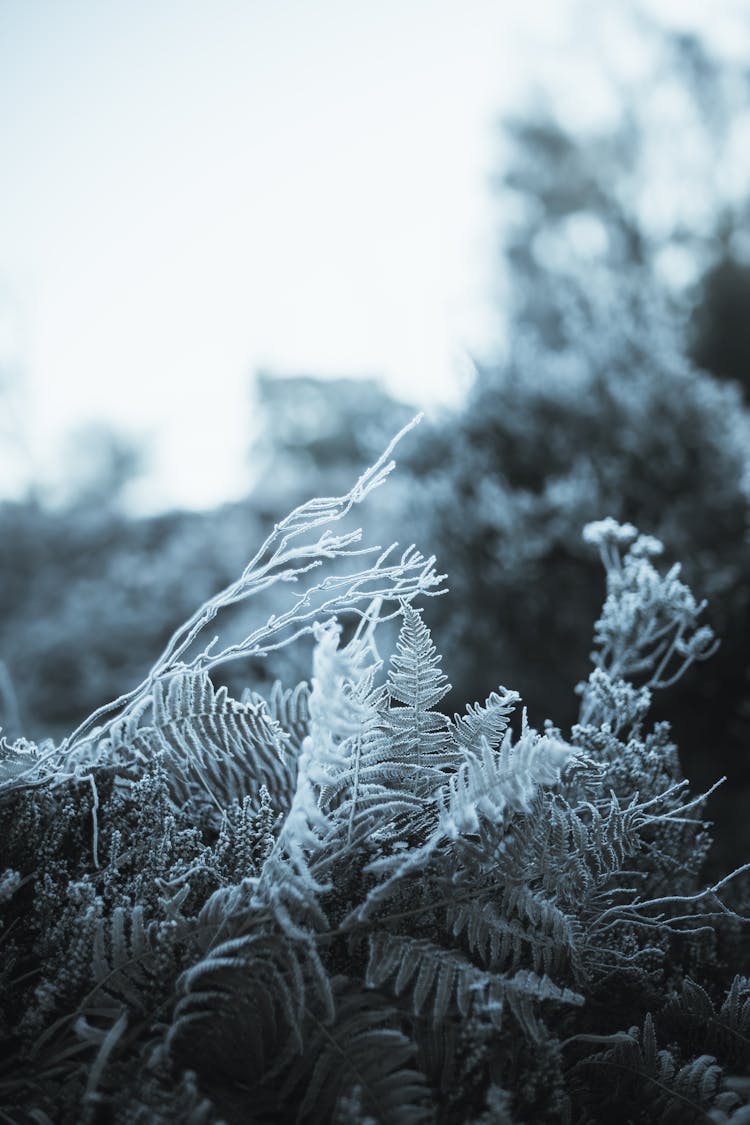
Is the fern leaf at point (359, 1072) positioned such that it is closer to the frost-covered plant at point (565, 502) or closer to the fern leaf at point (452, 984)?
the fern leaf at point (452, 984)

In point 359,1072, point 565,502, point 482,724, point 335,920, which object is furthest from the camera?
point 565,502

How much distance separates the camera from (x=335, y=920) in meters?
1.18

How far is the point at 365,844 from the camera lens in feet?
3.85

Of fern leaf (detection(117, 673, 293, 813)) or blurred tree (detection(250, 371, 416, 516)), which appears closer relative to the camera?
fern leaf (detection(117, 673, 293, 813))

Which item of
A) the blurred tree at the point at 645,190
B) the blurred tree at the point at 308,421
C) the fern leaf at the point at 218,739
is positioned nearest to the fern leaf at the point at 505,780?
the fern leaf at the point at 218,739

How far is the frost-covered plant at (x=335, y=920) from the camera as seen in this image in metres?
1.00

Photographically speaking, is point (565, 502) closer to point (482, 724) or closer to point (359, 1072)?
point (482, 724)

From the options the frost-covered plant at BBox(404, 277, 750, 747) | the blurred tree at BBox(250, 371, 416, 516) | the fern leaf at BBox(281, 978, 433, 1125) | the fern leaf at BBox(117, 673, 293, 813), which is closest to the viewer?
the fern leaf at BBox(281, 978, 433, 1125)

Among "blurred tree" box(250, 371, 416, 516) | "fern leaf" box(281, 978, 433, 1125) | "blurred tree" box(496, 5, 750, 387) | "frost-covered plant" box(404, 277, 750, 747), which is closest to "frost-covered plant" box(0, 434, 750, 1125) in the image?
"fern leaf" box(281, 978, 433, 1125)

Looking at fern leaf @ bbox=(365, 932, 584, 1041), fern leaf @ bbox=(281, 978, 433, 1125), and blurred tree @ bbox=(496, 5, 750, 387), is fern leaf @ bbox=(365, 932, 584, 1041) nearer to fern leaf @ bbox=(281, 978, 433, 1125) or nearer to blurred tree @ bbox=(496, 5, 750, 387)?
fern leaf @ bbox=(281, 978, 433, 1125)

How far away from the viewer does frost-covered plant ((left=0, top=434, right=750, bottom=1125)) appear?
3.27 feet

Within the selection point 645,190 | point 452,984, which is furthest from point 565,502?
point 645,190

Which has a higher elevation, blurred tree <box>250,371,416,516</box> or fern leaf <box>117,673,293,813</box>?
blurred tree <box>250,371,416,516</box>

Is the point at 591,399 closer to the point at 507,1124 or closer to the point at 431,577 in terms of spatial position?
the point at 431,577
